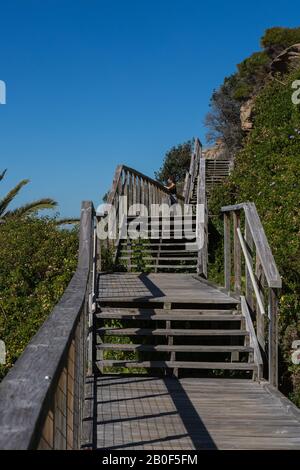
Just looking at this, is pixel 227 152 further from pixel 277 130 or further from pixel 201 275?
pixel 201 275

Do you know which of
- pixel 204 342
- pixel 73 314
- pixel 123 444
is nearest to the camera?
pixel 73 314

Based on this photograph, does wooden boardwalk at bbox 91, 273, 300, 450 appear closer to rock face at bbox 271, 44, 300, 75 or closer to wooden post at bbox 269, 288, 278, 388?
wooden post at bbox 269, 288, 278, 388

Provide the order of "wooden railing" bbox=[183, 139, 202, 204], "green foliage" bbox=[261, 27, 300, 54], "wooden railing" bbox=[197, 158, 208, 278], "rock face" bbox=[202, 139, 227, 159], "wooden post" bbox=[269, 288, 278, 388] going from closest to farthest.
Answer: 1. "wooden post" bbox=[269, 288, 278, 388]
2. "wooden railing" bbox=[197, 158, 208, 278]
3. "wooden railing" bbox=[183, 139, 202, 204]
4. "green foliage" bbox=[261, 27, 300, 54]
5. "rock face" bbox=[202, 139, 227, 159]

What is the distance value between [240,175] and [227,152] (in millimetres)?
14941

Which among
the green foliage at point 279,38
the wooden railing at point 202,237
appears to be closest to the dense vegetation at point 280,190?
the wooden railing at point 202,237

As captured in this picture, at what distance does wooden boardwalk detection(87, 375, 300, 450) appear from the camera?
3951 mm

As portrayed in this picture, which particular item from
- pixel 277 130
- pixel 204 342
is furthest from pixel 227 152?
pixel 204 342

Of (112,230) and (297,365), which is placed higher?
(112,230)

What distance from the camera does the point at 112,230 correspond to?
37.5ft

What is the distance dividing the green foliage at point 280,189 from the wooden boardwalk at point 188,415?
43.6 inches

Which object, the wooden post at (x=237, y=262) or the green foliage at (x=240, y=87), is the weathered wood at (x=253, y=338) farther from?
the green foliage at (x=240, y=87)

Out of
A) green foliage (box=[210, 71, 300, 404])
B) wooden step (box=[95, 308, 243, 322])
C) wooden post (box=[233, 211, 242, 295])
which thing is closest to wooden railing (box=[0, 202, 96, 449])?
wooden step (box=[95, 308, 243, 322])

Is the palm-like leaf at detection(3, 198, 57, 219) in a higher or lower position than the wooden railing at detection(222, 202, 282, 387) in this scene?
higher
